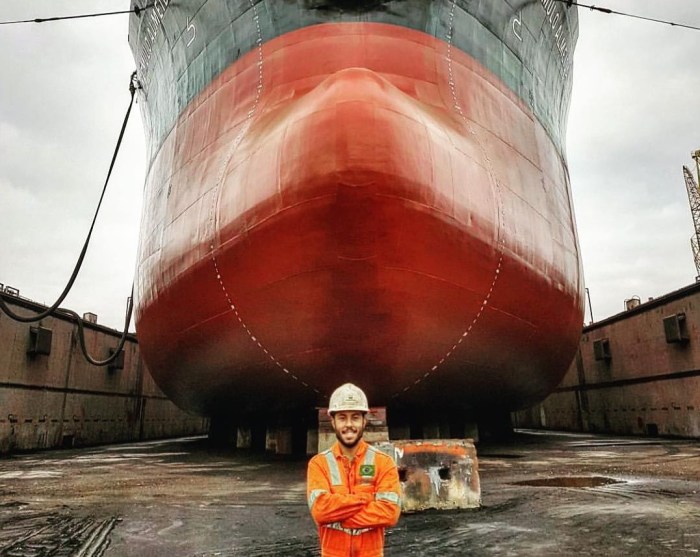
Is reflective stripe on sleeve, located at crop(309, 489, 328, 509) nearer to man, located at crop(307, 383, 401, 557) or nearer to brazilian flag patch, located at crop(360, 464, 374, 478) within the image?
man, located at crop(307, 383, 401, 557)

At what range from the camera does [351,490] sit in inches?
61.8

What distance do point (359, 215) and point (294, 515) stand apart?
250cm

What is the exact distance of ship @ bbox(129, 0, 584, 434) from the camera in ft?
16.3

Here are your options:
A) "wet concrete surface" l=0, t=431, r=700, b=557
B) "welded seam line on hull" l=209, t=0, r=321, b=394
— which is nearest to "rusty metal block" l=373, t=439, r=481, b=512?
"wet concrete surface" l=0, t=431, r=700, b=557

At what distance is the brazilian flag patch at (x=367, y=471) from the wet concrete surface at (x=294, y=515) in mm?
1193

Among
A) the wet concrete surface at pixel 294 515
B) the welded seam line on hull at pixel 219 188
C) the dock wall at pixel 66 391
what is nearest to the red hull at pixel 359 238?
the welded seam line on hull at pixel 219 188

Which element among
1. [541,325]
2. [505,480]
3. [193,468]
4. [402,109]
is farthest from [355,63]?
[193,468]

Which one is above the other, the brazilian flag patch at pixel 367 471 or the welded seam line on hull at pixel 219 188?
the welded seam line on hull at pixel 219 188

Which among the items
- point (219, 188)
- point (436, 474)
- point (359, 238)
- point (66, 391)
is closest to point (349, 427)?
point (436, 474)

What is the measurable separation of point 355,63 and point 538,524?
4991mm

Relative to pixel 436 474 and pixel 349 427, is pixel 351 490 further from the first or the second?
pixel 436 474

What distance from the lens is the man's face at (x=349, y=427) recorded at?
5.16ft

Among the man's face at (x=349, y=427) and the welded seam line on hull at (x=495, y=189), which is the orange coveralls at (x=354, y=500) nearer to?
the man's face at (x=349, y=427)

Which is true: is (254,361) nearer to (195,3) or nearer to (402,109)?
(402,109)
